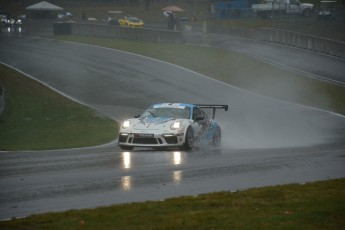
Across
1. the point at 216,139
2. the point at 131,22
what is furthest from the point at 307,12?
the point at 216,139

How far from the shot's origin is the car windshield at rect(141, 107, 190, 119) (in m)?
18.9

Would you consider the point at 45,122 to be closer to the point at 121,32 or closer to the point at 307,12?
the point at 121,32

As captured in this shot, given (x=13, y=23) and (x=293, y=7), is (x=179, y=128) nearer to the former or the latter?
(x=293, y=7)

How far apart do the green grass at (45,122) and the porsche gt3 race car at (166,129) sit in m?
2.85

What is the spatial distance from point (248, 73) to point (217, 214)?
32.0 meters

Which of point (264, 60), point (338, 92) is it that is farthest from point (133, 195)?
point (264, 60)

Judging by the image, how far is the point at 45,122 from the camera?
2661 centimetres

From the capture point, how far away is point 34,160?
50.0 feet

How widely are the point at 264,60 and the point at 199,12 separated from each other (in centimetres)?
4067

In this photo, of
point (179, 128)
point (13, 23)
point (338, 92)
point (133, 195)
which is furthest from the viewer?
point (13, 23)

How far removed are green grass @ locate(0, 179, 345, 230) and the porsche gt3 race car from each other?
23.1 feet

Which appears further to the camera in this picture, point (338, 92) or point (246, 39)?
point (246, 39)

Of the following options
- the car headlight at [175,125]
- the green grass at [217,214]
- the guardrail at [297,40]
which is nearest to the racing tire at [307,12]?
the guardrail at [297,40]

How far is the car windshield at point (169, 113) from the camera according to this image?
18.9m
